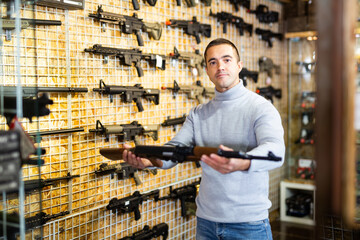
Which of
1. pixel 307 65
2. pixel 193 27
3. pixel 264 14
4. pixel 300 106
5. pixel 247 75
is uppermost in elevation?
pixel 264 14

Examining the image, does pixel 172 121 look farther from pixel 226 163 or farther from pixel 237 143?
pixel 226 163

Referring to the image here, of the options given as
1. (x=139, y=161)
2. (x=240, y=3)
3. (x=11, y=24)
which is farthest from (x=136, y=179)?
(x=240, y=3)

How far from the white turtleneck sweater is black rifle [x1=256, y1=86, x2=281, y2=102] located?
3.70 meters

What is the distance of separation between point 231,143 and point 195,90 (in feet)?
7.75

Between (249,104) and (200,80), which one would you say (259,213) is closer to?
(249,104)

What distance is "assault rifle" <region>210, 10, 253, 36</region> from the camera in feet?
17.2

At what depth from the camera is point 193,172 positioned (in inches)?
193

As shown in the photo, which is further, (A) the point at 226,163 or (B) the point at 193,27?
(B) the point at 193,27

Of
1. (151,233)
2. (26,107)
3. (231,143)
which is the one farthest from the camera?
(151,233)

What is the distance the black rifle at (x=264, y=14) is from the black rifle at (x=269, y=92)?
1.10 metres

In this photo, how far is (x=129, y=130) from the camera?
3.74 m

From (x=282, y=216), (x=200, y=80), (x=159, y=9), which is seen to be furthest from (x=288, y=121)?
(x=159, y=9)

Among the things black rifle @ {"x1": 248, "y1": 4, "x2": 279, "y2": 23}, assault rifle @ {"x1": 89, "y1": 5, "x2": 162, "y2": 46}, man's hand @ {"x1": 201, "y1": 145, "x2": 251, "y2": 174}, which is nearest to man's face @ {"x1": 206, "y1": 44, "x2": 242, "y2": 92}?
man's hand @ {"x1": 201, "y1": 145, "x2": 251, "y2": 174}

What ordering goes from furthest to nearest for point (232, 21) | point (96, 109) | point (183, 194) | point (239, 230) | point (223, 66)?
point (232, 21), point (183, 194), point (96, 109), point (223, 66), point (239, 230)
